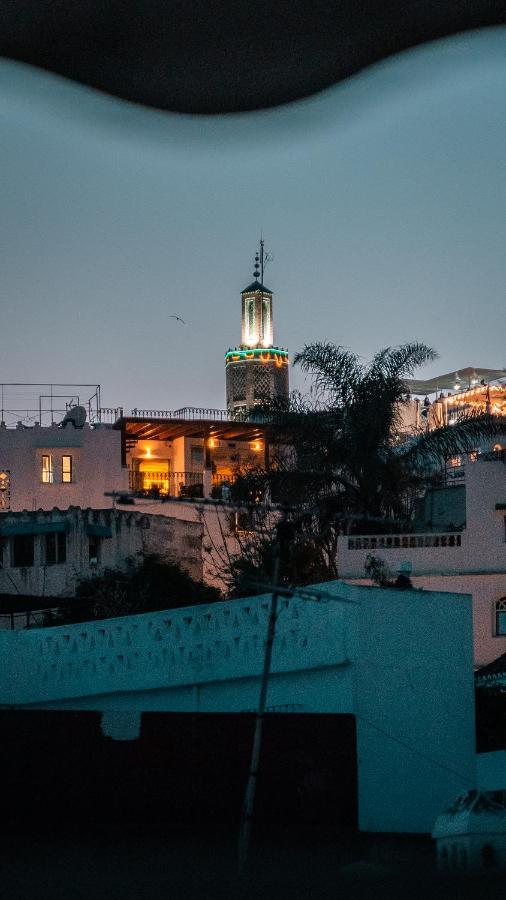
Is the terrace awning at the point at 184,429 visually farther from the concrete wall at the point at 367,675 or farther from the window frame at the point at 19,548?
the concrete wall at the point at 367,675

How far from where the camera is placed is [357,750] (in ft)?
38.7

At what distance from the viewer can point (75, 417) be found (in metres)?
34.6

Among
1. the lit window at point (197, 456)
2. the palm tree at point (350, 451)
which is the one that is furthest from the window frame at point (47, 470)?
the palm tree at point (350, 451)

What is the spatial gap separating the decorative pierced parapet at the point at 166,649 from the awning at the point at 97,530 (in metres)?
9.97

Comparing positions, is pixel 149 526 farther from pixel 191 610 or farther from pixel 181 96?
pixel 181 96

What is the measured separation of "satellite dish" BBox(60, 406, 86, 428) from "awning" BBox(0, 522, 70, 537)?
8.89 metres

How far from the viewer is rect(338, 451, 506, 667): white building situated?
66.2 ft

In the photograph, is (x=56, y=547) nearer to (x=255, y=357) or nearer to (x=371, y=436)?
(x=371, y=436)

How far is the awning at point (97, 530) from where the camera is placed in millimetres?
26266

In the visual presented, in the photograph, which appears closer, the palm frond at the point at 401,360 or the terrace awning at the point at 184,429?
the palm frond at the point at 401,360

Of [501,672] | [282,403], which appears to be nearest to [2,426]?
[282,403]

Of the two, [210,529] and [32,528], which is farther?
[210,529]

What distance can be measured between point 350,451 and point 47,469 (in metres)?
13.9

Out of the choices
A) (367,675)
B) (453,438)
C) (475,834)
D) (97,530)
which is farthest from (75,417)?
(475,834)
